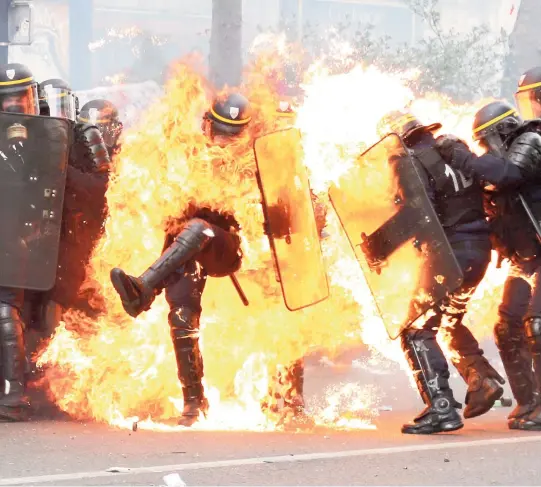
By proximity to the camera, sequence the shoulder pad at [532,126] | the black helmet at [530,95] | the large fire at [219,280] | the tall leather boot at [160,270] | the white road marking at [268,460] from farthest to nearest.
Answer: the black helmet at [530,95] < the large fire at [219,280] < the shoulder pad at [532,126] < the tall leather boot at [160,270] < the white road marking at [268,460]

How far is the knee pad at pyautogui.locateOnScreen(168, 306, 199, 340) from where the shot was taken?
7.18 m

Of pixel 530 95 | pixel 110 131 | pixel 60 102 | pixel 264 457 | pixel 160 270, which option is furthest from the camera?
pixel 110 131

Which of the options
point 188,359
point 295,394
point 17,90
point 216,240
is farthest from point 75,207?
point 295,394

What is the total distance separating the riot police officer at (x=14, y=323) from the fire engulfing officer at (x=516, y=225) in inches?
95.0

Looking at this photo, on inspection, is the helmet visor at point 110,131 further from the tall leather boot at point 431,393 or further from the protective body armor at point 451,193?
the tall leather boot at point 431,393

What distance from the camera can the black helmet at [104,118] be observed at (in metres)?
8.38

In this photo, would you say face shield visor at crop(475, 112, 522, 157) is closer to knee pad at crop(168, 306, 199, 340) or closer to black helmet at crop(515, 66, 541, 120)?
black helmet at crop(515, 66, 541, 120)

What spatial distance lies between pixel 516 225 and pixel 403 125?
849 millimetres

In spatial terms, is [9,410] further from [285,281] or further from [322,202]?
[322,202]

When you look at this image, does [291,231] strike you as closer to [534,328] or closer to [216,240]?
[216,240]

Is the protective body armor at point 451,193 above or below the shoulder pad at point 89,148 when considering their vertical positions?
below

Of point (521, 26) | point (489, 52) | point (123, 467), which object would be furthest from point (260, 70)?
point (489, 52)

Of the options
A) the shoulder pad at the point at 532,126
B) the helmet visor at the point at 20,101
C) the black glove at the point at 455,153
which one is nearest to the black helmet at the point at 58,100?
the helmet visor at the point at 20,101

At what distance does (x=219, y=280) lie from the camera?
8000 mm
